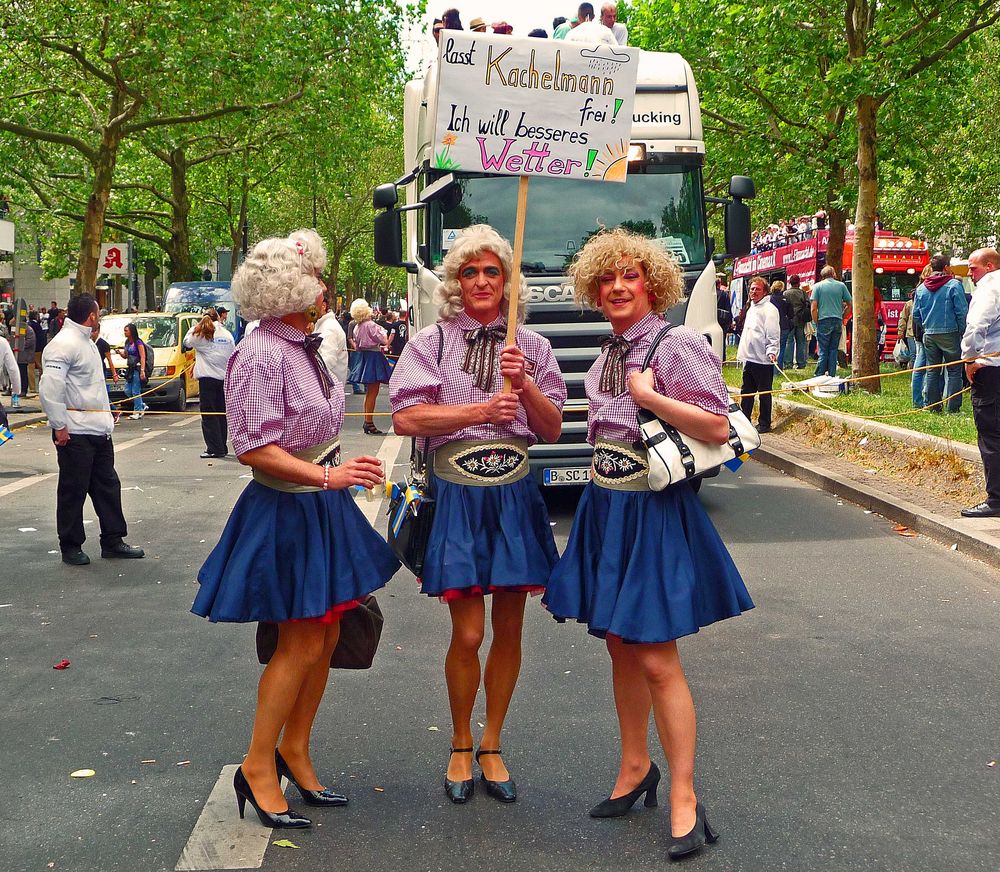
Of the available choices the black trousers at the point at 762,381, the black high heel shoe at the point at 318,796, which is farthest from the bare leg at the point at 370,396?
the black high heel shoe at the point at 318,796

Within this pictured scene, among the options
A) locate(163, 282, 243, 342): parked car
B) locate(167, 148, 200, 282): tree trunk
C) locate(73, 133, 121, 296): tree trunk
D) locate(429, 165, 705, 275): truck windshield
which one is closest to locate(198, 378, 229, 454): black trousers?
locate(429, 165, 705, 275): truck windshield

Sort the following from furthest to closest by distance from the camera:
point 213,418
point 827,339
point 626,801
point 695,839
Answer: point 827,339 → point 213,418 → point 626,801 → point 695,839

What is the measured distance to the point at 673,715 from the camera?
3.97 meters

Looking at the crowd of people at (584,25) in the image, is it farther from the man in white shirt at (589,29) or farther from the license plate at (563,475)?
the license plate at (563,475)

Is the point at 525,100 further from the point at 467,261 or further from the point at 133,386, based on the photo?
the point at 133,386

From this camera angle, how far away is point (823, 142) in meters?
24.1

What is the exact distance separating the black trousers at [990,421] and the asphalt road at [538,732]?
1.17m

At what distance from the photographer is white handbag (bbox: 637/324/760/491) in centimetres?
386

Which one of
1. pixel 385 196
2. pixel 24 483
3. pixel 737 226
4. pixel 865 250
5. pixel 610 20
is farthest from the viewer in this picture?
pixel 865 250

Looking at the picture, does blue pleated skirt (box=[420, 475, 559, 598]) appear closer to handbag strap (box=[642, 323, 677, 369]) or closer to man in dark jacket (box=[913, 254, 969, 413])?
handbag strap (box=[642, 323, 677, 369])

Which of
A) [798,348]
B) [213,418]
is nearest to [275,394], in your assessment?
[213,418]

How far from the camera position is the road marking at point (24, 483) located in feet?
40.4

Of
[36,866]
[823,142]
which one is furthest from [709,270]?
[823,142]

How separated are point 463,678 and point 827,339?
691 inches
